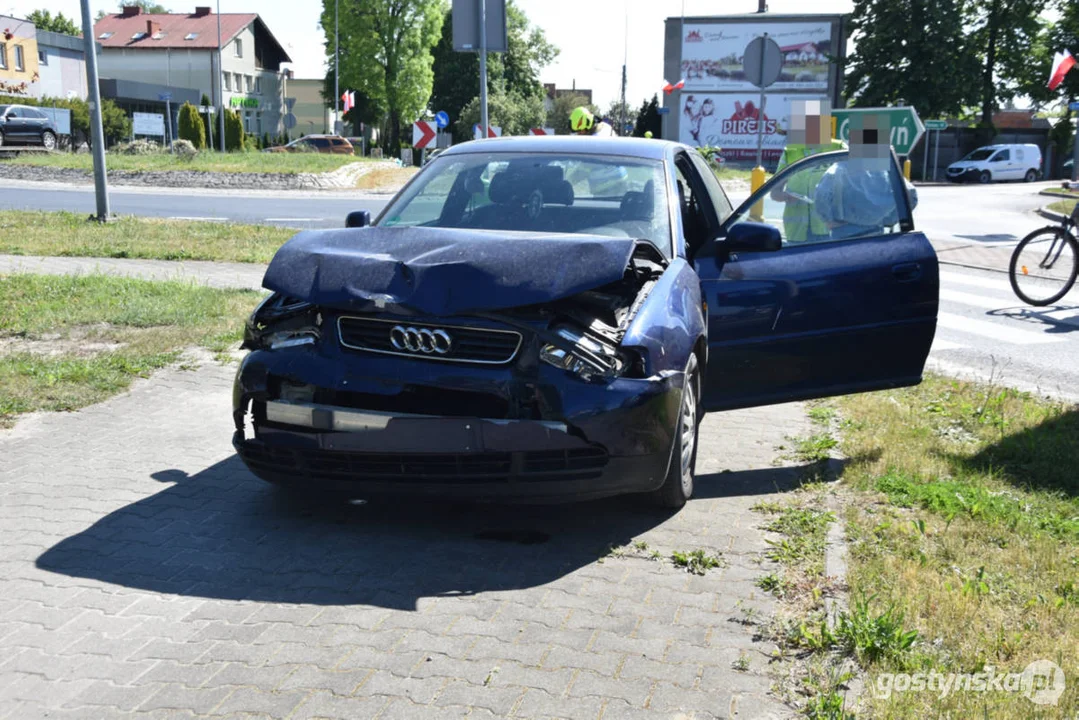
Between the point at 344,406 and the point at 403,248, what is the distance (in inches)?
30.1

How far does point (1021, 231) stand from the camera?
21.2 meters

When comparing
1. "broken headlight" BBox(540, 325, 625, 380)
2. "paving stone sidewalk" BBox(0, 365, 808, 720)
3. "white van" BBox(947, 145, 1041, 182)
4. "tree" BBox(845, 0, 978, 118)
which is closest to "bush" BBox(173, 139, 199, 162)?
"paving stone sidewalk" BBox(0, 365, 808, 720)

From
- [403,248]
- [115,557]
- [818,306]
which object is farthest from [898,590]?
[115,557]

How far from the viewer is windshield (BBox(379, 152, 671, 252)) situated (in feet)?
17.7

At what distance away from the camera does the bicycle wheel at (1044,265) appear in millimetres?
11469

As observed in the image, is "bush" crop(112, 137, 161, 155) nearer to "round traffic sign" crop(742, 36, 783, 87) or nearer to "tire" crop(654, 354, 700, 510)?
"round traffic sign" crop(742, 36, 783, 87)

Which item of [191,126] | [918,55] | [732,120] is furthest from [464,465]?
[732,120]

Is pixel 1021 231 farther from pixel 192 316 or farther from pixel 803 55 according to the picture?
pixel 803 55

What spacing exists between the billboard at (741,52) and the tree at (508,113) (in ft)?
47.7

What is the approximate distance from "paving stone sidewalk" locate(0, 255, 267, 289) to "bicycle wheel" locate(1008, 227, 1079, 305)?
27.1ft

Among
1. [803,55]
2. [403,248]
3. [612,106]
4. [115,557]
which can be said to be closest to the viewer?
[115,557]
